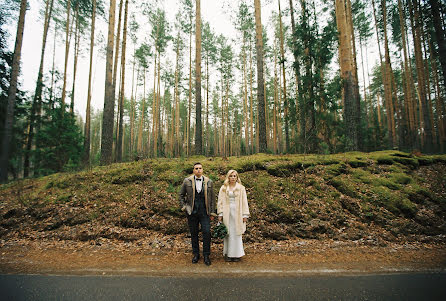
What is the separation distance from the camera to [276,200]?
5.63 metres

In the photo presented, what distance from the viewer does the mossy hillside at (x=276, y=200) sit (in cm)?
499

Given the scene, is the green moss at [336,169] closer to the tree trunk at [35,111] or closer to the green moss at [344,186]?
the green moss at [344,186]

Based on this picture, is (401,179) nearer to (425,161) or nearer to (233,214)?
(425,161)

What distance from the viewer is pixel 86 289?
282 cm

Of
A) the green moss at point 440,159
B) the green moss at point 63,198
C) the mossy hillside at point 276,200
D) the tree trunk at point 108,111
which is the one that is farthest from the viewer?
the tree trunk at point 108,111

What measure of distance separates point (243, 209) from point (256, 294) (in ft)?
5.52

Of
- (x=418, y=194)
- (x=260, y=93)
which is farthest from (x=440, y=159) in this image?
(x=260, y=93)

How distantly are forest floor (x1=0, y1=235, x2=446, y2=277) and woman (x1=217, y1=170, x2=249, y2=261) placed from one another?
27cm

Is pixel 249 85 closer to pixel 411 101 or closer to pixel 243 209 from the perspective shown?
pixel 411 101

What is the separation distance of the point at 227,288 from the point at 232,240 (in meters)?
1.19

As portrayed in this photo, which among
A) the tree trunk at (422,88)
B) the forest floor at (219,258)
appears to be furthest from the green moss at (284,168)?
the tree trunk at (422,88)

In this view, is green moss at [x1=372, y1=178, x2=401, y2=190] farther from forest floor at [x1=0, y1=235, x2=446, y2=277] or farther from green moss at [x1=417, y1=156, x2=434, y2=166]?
green moss at [x1=417, y1=156, x2=434, y2=166]

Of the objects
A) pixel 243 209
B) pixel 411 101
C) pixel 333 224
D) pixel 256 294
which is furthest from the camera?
pixel 411 101

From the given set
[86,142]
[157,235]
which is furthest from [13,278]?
[86,142]
